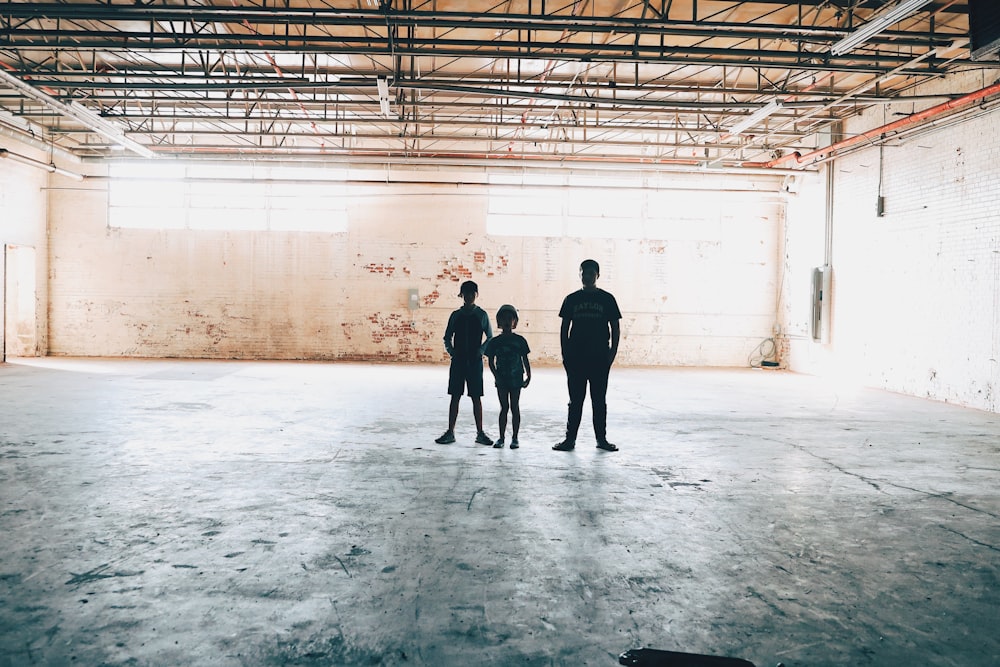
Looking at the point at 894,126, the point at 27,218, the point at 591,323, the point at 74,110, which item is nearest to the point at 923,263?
the point at 894,126

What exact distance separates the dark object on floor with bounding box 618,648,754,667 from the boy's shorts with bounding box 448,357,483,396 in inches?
152

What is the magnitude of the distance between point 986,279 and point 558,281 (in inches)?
329

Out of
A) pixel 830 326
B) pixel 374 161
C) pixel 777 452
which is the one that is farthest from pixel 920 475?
pixel 374 161

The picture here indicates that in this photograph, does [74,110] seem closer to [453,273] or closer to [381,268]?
[381,268]

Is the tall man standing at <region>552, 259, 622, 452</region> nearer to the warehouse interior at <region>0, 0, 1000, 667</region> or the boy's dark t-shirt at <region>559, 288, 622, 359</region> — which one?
the boy's dark t-shirt at <region>559, 288, 622, 359</region>

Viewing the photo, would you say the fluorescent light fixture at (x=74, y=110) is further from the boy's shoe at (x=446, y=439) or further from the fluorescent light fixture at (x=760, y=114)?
the fluorescent light fixture at (x=760, y=114)

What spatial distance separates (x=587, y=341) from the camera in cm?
569

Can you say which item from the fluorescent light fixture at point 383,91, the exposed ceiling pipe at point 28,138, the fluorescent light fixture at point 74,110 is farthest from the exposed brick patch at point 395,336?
the exposed ceiling pipe at point 28,138

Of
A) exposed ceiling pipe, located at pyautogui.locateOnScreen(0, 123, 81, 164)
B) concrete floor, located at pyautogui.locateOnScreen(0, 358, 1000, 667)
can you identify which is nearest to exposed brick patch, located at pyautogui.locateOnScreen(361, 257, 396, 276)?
exposed ceiling pipe, located at pyautogui.locateOnScreen(0, 123, 81, 164)

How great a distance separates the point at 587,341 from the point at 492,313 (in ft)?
31.7

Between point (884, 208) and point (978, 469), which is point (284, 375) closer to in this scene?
point (978, 469)

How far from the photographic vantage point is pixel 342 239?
15.3 m

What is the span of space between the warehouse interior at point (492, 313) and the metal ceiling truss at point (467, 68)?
3.5 inches

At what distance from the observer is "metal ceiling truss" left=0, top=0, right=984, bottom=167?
25.5ft
